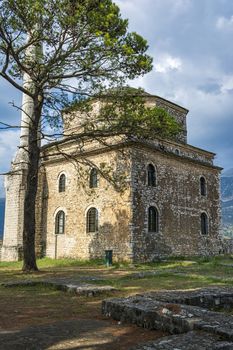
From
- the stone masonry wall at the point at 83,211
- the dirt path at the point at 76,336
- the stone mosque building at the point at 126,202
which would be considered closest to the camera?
the dirt path at the point at 76,336

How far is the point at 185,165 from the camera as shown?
22.4 metres

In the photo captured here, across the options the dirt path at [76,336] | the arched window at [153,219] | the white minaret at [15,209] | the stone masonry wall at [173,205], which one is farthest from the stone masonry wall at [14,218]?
the dirt path at [76,336]

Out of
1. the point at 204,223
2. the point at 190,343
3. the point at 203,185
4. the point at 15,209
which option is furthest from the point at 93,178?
the point at 190,343

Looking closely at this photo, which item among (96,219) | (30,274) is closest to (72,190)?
(96,219)

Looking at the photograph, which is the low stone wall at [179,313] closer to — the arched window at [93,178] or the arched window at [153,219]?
the arched window at [153,219]

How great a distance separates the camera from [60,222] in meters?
21.9

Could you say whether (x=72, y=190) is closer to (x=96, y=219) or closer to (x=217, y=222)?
(x=96, y=219)

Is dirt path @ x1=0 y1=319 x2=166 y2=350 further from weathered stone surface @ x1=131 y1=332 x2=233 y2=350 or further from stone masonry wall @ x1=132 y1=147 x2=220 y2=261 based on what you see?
stone masonry wall @ x1=132 y1=147 x2=220 y2=261

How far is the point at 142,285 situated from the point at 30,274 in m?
4.88

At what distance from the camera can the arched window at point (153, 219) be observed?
19234 mm

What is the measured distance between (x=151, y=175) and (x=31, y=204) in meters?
7.90

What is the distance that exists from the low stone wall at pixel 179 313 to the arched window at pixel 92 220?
44.1 ft

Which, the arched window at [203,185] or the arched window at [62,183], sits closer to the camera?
the arched window at [62,183]

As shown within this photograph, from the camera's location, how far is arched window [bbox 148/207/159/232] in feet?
63.1
